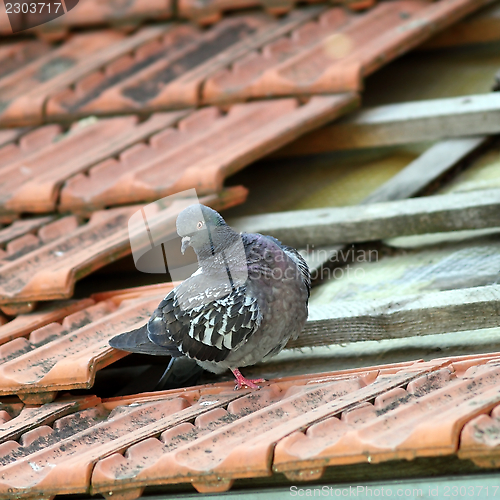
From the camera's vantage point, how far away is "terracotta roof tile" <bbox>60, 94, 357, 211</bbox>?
3689mm

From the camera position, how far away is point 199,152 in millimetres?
3896

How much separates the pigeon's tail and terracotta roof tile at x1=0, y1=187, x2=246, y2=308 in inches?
16.8

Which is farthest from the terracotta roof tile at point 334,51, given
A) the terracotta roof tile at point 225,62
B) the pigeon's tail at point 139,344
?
the pigeon's tail at point 139,344

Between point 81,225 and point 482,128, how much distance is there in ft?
6.79

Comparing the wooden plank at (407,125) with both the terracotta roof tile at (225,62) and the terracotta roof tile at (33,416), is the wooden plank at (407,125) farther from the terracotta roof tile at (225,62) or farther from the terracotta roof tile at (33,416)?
the terracotta roof tile at (33,416)

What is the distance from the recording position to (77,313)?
3.30m

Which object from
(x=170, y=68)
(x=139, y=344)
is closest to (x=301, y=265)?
(x=139, y=344)

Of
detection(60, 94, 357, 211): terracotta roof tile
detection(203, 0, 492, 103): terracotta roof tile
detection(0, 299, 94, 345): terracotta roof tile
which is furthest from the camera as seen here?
detection(203, 0, 492, 103): terracotta roof tile

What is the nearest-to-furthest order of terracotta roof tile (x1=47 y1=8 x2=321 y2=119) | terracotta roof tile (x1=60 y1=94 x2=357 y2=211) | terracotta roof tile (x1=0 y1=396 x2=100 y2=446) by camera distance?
terracotta roof tile (x1=0 y1=396 x2=100 y2=446) < terracotta roof tile (x1=60 y1=94 x2=357 y2=211) < terracotta roof tile (x1=47 y1=8 x2=321 y2=119)

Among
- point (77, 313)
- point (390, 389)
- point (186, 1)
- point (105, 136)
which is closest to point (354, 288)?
point (390, 389)

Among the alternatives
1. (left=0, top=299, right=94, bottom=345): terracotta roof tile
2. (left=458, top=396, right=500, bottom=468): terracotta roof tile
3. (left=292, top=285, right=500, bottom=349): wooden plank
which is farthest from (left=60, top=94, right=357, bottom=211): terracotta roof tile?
(left=458, top=396, right=500, bottom=468): terracotta roof tile

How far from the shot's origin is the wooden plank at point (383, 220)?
3.25 meters

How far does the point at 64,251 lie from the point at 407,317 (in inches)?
64.5

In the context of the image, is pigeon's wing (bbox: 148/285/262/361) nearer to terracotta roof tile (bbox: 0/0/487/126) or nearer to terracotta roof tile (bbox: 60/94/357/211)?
terracotta roof tile (bbox: 60/94/357/211)
